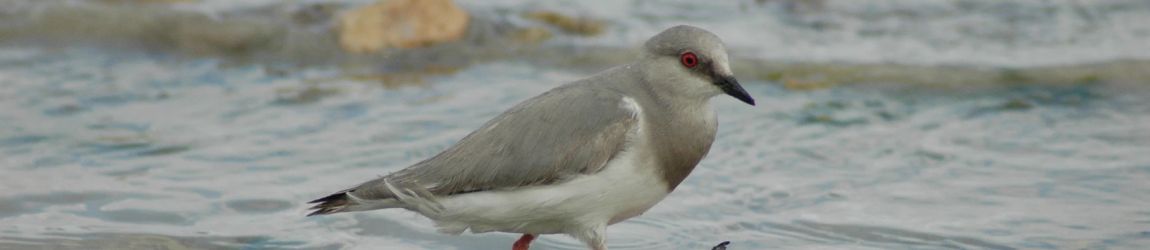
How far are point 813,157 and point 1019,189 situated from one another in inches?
46.3

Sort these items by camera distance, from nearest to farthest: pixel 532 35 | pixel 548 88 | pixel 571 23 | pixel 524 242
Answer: pixel 524 242
pixel 548 88
pixel 532 35
pixel 571 23

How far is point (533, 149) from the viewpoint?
5.21 m

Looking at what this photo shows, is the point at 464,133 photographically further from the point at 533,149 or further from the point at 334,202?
the point at 533,149

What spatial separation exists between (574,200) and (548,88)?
4374mm

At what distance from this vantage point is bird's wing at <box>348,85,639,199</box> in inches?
203

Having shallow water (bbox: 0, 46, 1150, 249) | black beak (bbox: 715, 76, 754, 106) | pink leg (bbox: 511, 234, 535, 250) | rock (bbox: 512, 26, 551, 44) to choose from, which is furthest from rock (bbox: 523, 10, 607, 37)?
black beak (bbox: 715, 76, 754, 106)

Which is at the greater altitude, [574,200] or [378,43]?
[378,43]

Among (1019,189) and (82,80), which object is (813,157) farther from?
(82,80)

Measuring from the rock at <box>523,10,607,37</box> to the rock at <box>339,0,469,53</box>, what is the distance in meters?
0.78

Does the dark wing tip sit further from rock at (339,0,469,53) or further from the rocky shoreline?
rock at (339,0,469,53)

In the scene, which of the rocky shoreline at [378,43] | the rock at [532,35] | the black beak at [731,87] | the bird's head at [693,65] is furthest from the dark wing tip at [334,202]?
the rock at [532,35]

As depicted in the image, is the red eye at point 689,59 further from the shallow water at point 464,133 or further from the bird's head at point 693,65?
the shallow water at point 464,133

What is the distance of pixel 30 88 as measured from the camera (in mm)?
9320

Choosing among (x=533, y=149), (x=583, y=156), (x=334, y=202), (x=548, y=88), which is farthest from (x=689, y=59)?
(x=548, y=88)
